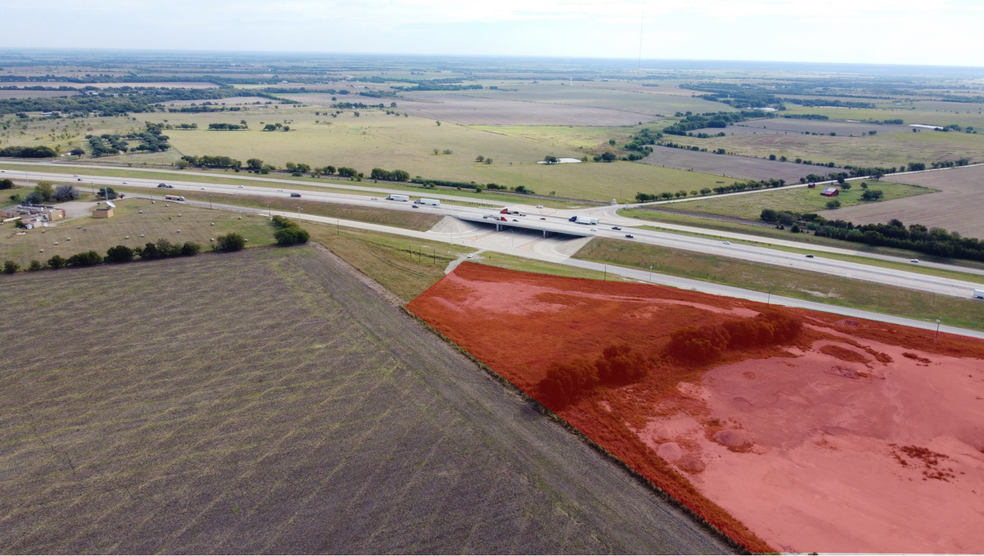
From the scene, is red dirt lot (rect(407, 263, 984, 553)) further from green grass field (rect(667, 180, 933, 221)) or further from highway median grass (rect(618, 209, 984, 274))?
green grass field (rect(667, 180, 933, 221))

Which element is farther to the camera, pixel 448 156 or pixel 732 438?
pixel 448 156

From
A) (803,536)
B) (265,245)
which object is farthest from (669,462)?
(265,245)

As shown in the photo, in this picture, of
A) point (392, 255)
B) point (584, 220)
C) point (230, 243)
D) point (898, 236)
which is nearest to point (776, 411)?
point (392, 255)

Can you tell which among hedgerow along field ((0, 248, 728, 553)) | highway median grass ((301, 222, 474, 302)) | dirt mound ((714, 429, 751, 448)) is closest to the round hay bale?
dirt mound ((714, 429, 751, 448))

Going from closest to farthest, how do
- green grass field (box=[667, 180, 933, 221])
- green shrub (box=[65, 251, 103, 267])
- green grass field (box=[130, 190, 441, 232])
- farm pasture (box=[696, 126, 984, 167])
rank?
1. green shrub (box=[65, 251, 103, 267])
2. green grass field (box=[130, 190, 441, 232])
3. green grass field (box=[667, 180, 933, 221])
4. farm pasture (box=[696, 126, 984, 167])

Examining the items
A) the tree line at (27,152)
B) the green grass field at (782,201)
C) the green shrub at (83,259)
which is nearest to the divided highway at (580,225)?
the green grass field at (782,201)

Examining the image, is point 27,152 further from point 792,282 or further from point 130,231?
point 792,282

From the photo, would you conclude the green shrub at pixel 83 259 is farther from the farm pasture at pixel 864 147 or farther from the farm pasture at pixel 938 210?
the farm pasture at pixel 864 147

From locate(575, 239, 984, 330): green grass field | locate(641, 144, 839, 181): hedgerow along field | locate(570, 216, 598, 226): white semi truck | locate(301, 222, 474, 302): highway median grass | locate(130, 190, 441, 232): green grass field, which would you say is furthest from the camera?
locate(641, 144, 839, 181): hedgerow along field
